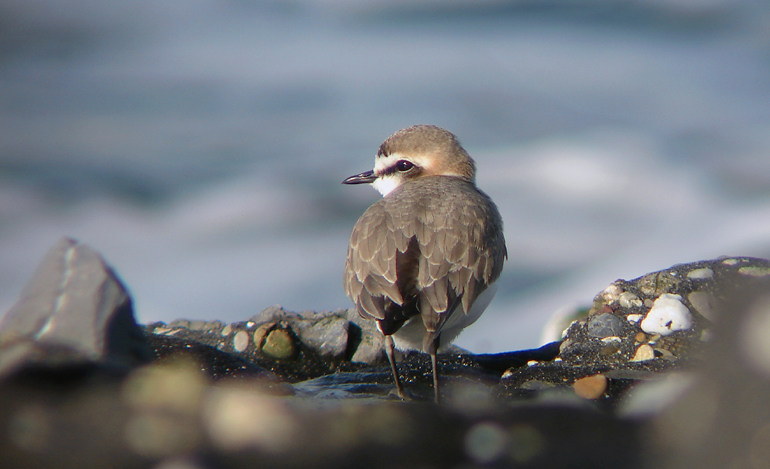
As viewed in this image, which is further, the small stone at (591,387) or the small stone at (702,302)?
the small stone at (702,302)

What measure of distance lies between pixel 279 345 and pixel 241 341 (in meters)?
0.36

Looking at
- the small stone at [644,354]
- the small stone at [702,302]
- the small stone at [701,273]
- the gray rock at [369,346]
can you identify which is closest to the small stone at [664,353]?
the small stone at [644,354]

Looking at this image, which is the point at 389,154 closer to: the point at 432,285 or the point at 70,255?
the point at 432,285

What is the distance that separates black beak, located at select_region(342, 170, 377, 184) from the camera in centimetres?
638

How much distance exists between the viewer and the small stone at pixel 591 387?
→ 3242 mm

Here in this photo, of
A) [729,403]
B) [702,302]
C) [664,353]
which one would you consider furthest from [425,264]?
[729,403]

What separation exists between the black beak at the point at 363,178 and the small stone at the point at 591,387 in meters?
3.51

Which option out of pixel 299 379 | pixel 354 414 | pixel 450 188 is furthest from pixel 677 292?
pixel 354 414

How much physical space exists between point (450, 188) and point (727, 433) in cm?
374

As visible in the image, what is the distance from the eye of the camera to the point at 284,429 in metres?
1.66

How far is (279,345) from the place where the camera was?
4.92 meters

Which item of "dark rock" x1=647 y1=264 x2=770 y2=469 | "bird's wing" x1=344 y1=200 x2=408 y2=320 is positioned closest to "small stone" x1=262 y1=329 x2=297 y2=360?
"bird's wing" x1=344 y1=200 x2=408 y2=320

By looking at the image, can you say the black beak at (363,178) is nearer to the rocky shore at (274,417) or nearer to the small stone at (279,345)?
the small stone at (279,345)

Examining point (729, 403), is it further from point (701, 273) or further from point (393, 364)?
point (701, 273)
